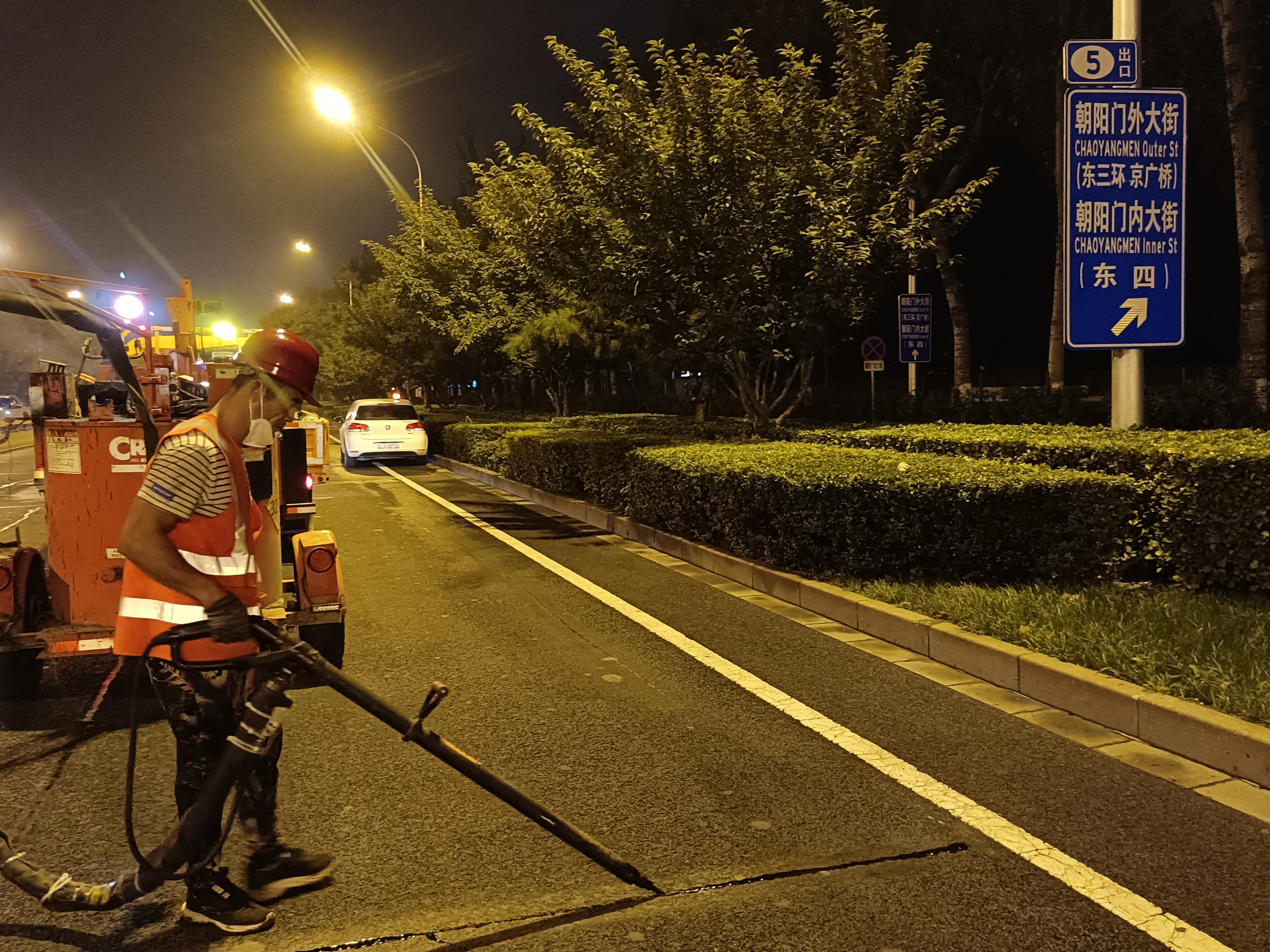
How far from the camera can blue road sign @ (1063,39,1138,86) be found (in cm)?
872

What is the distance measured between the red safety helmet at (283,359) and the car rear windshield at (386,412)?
20.6 m

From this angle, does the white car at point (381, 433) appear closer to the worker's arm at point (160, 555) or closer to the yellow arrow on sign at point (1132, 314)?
the yellow arrow on sign at point (1132, 314)

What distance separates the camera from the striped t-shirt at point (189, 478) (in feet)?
9.86

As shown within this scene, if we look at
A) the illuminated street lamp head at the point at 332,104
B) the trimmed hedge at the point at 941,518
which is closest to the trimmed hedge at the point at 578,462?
the trimmed hedge at the point at 941,518

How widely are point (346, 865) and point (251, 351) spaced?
5.85 feet

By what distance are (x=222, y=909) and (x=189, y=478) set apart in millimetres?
1312

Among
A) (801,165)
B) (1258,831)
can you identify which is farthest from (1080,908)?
(801,165)

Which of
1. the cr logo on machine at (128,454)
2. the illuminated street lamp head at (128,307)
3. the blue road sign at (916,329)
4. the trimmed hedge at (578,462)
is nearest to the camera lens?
the cr logo on machine at (128,454)

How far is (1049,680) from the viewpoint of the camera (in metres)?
5.34

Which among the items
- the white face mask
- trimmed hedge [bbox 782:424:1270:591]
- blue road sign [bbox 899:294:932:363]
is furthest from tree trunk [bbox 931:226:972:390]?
the white face mask

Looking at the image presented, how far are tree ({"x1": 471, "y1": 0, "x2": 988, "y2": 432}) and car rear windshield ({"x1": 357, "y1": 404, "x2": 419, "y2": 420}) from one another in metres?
9.79

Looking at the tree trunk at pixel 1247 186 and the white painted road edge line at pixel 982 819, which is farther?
the tree trunk at pixel 1247 186

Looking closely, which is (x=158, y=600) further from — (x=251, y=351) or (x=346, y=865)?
(x=346, y=865)

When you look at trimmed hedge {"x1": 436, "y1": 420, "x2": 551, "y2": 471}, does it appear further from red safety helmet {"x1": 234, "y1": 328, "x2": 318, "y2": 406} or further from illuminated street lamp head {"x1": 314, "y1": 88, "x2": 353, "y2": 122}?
red safety helmet {"x1": 234, "y1": 328, "x2": 318, "y2": 406}
